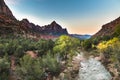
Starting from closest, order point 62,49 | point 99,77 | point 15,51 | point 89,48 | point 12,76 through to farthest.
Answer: point 99,77
point 12,76
point 62,49
point 15,51
point 89,48

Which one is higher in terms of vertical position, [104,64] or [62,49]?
[62,49]

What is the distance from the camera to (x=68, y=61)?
54.3m

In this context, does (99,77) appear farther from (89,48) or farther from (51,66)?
(89,48)

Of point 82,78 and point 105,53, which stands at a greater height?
point 105,53

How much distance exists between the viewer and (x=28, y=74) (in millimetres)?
40594

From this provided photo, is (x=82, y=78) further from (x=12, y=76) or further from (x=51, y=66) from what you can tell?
(x=12, y=76)

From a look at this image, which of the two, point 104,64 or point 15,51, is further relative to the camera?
point 15,51

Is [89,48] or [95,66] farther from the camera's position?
[89,48]

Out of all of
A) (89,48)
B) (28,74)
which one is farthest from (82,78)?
(89,48)

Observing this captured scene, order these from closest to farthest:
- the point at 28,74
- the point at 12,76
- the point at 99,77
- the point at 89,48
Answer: the point at 28,74, the point at 99,77, the point at 12,76, the point at 89,48

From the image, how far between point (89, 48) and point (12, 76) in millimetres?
56775

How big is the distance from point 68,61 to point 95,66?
609 centimetres

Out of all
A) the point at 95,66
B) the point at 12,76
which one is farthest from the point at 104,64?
the point at 12,76

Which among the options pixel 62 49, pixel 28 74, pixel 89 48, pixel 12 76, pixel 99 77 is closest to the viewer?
pixel 28 74
